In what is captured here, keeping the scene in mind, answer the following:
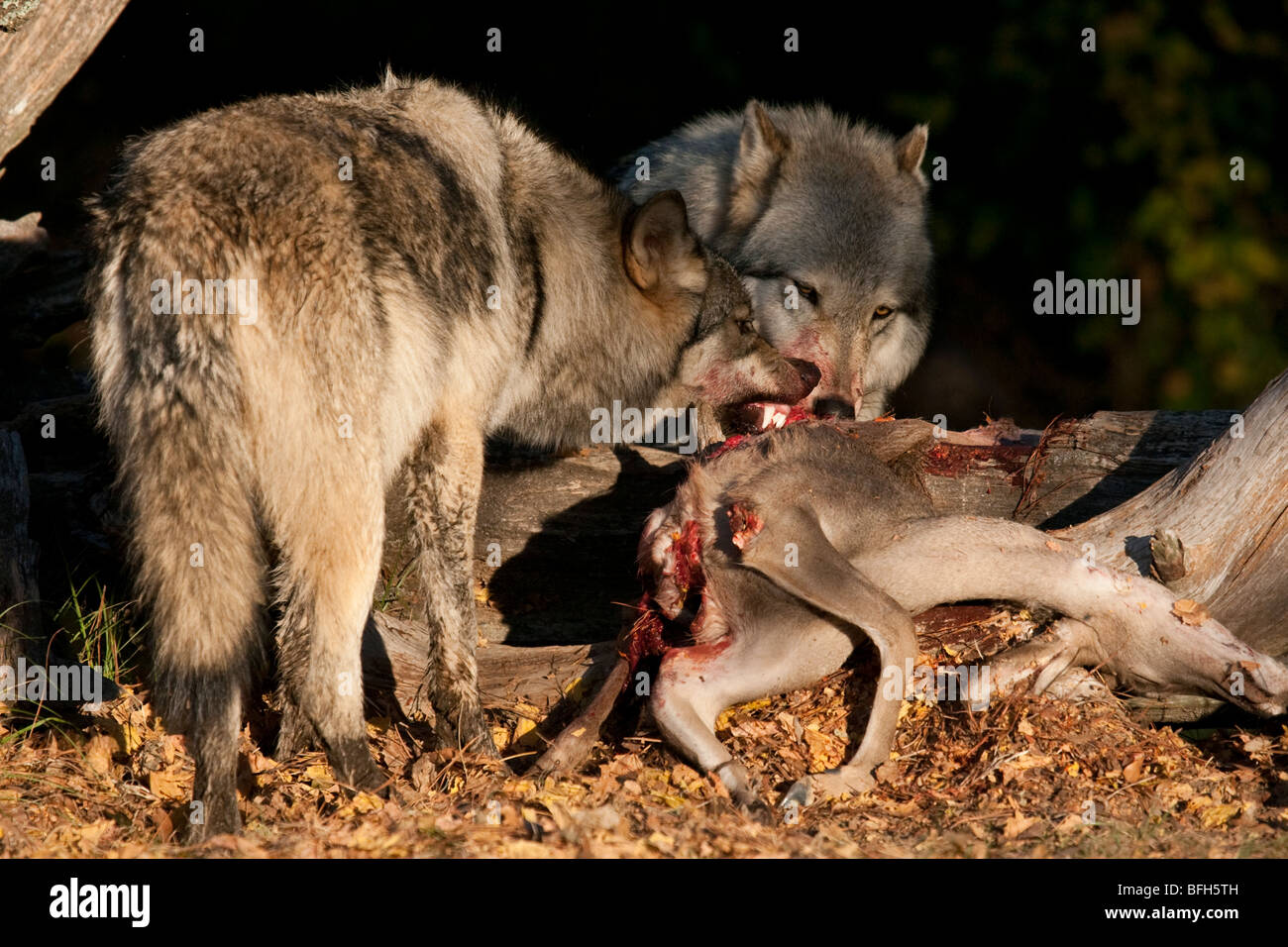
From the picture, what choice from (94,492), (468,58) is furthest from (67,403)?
(468,58)

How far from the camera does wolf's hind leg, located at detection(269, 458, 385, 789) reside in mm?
3350

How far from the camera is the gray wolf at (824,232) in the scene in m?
5.93

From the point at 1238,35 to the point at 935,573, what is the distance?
5868mm

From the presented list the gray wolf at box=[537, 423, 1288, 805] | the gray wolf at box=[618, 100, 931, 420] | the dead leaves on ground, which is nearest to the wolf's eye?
the gray wolf at box=[618, 100, 931, 420]

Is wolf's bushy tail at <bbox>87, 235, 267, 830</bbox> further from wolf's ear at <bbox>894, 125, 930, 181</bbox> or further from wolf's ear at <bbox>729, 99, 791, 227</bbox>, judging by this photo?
wolf's ear at <bbox>894, 125, 930, 181</bbox>

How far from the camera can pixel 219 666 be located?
3.15m

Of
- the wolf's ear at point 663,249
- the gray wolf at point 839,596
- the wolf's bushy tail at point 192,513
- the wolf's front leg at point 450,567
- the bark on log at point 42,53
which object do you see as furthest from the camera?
the wolf's ear at point 663,249

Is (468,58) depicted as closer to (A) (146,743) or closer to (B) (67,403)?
(B) (67,403)

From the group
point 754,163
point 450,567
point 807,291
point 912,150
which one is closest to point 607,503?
point 450,567

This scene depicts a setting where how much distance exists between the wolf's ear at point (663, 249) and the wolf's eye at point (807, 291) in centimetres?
117

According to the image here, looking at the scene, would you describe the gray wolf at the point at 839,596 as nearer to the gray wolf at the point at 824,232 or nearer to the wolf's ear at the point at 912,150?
the gray wolf at the point at 824,232

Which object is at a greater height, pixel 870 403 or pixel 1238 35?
pixel 1238 35

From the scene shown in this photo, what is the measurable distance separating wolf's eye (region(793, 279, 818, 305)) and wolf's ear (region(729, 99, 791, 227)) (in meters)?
0.48

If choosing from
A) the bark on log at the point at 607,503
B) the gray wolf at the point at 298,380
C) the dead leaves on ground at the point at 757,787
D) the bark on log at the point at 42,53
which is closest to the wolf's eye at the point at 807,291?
the bark on log at the point at 607,503
